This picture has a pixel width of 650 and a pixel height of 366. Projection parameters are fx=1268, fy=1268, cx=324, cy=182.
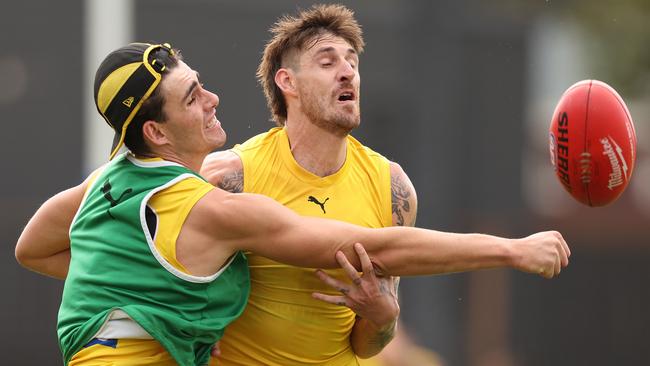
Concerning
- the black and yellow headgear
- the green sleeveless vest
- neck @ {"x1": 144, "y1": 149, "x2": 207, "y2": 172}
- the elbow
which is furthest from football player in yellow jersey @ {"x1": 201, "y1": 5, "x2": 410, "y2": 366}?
the elbow

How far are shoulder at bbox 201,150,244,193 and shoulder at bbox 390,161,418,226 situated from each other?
2.45ft

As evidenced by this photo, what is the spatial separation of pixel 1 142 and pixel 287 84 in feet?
34.4

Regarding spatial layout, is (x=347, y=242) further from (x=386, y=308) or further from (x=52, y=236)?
(x=52, y=236)

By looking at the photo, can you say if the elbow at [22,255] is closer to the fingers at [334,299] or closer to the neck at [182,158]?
the neck at [182,158]

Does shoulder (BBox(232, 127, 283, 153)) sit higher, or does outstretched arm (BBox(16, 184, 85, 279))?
shoulder (BBox(232, 127, 283, 153))

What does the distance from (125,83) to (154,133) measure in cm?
25

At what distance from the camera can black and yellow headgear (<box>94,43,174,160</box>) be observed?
526 cm

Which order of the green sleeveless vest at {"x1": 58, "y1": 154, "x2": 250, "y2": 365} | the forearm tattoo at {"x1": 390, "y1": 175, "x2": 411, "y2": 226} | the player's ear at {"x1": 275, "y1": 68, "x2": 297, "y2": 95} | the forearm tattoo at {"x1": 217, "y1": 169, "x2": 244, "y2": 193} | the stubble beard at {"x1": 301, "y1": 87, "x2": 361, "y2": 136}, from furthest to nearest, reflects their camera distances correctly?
1. the player's ear at {"x1": 275, "y1": 68, "x2": 297, "y2": 95}
2. the forearm tattoo at {"x1": 390, "y1": 175, "x2": 411, "y2": 226}
3. the stubble beard at {"x1": 301, "y1": 87, "x2": 361, "y2": 136}
4. the forearm tattoo at {"x1": 217, "y1": 169, "x2": 244, "y2": 193}
5. the green sleeveless vest at {"x1": 58, "y1": 154, "x2": 250, "y2": 365}

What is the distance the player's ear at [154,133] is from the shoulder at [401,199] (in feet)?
4.00

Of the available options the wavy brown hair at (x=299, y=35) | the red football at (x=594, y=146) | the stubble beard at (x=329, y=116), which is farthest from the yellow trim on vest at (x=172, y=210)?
the red football at (x=594, y=146)

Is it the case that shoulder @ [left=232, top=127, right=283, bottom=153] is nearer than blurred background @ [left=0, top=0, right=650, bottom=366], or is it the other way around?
shoulder @ [left=232, top=127, right=283, bottom=153]

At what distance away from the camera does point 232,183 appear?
577cm

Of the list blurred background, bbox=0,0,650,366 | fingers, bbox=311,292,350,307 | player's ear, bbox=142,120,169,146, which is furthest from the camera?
blurred background, bbox=0,0,650,366

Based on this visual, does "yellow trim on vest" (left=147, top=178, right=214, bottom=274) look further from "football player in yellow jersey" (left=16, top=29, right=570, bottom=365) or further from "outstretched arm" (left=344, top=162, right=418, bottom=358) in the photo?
"outstretched arm" (left=344, top=162, right=418, bottom=358)
